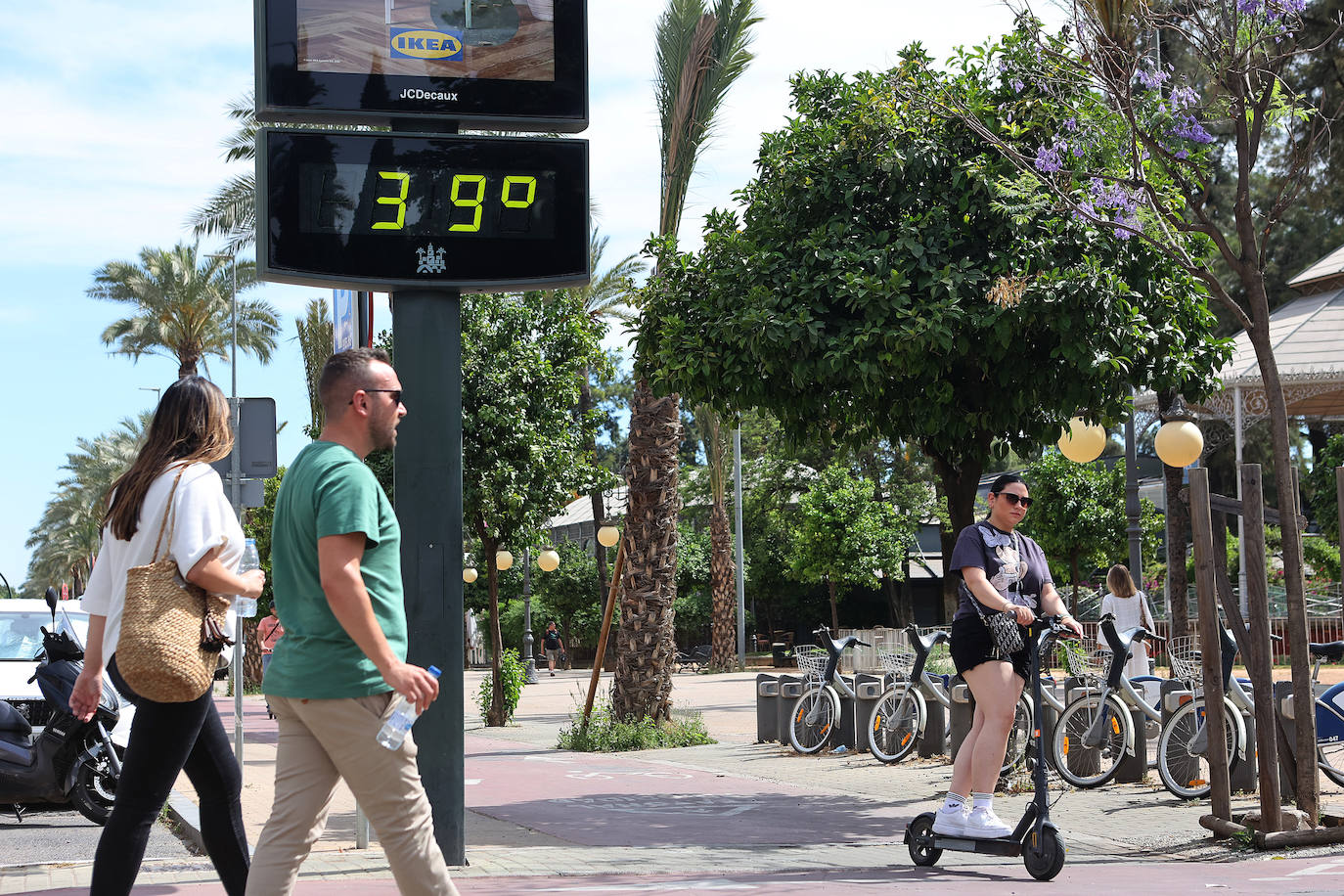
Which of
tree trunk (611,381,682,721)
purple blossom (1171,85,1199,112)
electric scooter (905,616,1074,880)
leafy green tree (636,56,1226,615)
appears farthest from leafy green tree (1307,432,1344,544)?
electric scooter (905,616,1074,880)

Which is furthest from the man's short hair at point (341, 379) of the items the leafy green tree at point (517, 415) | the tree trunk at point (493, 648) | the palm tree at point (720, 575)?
the palm tree at point (720, 575)

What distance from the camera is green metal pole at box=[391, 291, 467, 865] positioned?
21.6 ft

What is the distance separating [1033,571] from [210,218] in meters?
→ 23.2

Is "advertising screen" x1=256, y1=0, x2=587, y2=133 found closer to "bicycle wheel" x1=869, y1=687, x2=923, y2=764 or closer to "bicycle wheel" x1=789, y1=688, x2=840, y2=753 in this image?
"bicycle wheel" x1=869, y1=687, x2=923, y2=764

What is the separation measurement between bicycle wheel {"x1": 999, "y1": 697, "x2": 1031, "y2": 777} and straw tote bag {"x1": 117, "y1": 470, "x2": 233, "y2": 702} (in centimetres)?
755

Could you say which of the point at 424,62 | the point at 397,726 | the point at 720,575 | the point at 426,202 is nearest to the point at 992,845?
the point at 397,726

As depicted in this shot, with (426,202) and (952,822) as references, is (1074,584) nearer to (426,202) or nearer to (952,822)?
(952,822)

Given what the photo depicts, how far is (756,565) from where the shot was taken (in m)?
45.7

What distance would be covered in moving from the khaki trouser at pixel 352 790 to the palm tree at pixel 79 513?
56.0m

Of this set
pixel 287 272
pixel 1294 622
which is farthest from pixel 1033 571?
pixel 287 272

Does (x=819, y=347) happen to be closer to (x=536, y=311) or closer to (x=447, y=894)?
(x=447, y=894)

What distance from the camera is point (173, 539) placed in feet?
15.1

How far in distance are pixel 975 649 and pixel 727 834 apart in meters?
2.28

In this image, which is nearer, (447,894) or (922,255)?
(447,894)
